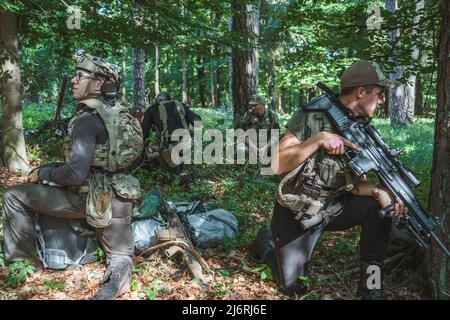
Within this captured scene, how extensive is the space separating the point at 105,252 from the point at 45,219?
0.72 metres

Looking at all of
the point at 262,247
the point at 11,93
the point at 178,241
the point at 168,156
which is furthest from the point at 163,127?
the point at 262,247

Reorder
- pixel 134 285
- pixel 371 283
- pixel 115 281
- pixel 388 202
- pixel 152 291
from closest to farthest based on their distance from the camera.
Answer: pixel 388 202 < pixel 371 283 < pixel 115 281 < pixel 152 291 < pixel 134 285

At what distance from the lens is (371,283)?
3699 mm

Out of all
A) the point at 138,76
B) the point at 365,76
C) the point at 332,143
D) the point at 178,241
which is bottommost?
the point at 178,241

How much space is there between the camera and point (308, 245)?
396 centimetres

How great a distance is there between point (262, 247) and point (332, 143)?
172 cm

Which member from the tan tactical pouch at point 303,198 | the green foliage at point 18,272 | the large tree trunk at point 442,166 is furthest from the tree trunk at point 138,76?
the large tree trunk at point 442,166

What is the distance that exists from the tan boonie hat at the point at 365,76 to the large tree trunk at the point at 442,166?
0.43 meters

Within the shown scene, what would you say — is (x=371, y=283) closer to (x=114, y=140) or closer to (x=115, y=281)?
(x=115, y=281)

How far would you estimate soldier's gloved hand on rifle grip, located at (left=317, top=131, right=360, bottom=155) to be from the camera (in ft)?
11.3

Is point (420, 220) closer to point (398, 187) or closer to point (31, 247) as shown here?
point (398, 187)

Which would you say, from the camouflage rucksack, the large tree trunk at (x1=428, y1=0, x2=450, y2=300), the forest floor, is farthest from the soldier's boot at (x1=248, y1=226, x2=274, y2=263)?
the camouflage rucksack

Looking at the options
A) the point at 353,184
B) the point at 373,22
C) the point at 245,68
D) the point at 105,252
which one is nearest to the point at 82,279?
the point at 105,252

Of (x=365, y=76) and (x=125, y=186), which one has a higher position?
(x=365, y=76)
